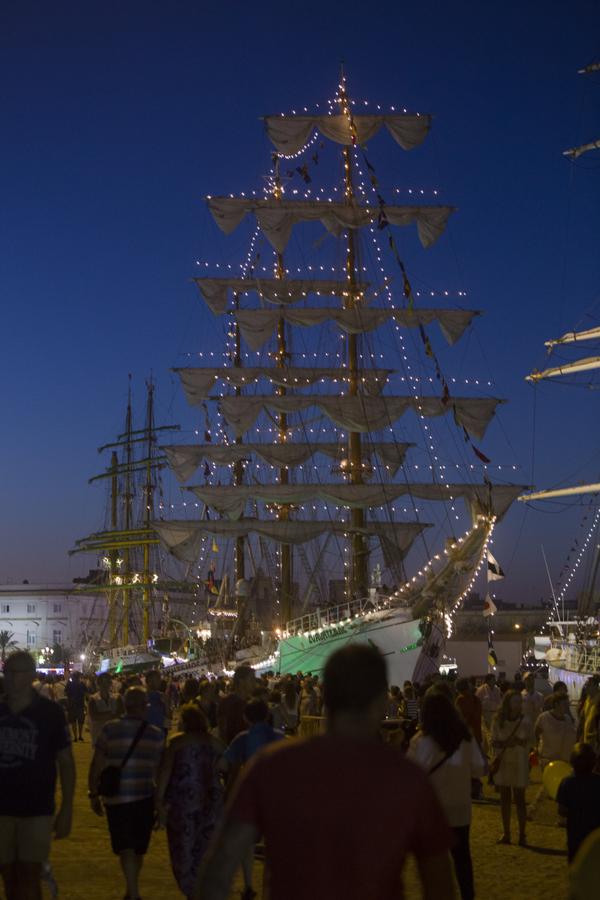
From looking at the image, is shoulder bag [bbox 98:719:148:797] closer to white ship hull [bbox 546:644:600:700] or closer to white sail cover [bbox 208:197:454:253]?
white ship hull [bbox 546:644:600:700]

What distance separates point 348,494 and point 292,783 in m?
45.3

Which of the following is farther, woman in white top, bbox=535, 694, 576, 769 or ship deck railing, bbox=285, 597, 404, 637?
ship deck railing, bbox=285, 597, 404, 637

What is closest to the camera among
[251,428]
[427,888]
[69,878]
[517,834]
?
[427,888]

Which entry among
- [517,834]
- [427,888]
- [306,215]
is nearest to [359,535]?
[306,215]

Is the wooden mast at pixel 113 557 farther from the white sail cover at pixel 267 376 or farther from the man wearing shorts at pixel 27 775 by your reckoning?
the man wearing shorts at pixel 27 775

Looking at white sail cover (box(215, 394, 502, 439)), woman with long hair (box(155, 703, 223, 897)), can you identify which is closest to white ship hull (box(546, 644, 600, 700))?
white sail cover (box(215, 394, 502, 439))

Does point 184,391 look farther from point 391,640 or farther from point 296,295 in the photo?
point 391,640

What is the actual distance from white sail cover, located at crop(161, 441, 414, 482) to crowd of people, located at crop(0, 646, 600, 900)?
3852 centimetres

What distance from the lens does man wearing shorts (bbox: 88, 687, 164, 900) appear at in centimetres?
782

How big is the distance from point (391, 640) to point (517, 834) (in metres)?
26.9

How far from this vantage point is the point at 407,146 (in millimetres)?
52625

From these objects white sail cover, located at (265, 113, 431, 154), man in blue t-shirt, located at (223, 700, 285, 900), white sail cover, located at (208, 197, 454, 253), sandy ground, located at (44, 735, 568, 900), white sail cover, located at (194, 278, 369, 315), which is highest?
white sail cover, located at (265, 113, 431, 154)

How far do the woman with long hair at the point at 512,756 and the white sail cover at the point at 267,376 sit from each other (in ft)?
126

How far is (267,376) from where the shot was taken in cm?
5725
